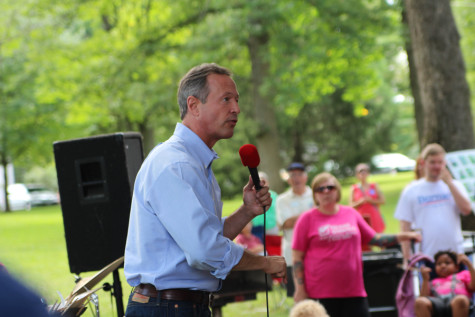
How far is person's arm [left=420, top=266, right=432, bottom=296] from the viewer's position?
6.88 metres

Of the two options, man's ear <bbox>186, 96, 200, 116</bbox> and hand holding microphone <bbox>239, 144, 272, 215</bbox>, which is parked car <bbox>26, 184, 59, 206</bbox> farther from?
man's ear <bbox>186, 96, 200, 116</bbox>

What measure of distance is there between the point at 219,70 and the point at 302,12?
53.9ft

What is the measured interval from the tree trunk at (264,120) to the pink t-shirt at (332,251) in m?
15.7

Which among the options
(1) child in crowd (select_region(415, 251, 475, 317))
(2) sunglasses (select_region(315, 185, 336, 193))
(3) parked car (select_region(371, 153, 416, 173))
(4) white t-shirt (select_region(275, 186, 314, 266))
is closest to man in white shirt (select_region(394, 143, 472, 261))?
(1) child in crowd (select_region(415, 251, 475, 317))

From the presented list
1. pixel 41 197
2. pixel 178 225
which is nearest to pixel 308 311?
pixel 178 225

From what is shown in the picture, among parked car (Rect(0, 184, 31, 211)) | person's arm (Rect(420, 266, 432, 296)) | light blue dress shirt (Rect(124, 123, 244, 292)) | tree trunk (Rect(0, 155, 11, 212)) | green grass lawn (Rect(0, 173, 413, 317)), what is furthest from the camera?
parked car (Rect(0, 184, 31, 211))

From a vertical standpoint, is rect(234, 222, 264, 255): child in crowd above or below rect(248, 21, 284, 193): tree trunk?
below

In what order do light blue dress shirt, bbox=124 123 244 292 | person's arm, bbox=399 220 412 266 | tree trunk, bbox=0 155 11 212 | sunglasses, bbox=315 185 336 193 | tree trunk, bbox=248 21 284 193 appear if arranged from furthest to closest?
tree trunk, bbox=0 155 11 212, tree trunk, bbox=248 21 284 193, person's arm, bbox=399 220 412 266, sunglasses, bbox=315 185 336 193, light blue dress shirt, bbox=124 123 244 292

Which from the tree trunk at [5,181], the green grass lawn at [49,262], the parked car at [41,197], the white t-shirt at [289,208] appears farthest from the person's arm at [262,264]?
the parked car at [41,197]

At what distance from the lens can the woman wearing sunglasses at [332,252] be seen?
20.2ft

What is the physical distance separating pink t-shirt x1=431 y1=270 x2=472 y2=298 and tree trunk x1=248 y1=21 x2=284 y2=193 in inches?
597

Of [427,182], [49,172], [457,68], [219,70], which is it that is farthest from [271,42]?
[49,172]

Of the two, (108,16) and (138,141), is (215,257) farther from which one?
(108,16)

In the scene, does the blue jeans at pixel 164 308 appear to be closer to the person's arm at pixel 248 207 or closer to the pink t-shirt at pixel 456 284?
the person's arm at pixel 248 207
